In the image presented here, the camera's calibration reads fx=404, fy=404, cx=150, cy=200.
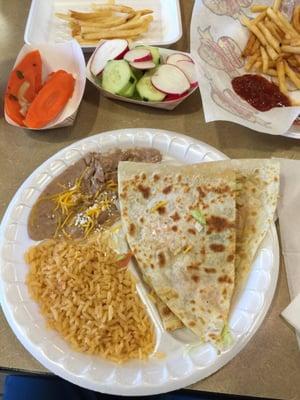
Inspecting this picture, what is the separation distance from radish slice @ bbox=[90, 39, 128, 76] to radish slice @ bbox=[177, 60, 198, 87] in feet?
0.91

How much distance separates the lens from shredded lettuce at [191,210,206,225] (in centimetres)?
143

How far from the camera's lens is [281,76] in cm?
188

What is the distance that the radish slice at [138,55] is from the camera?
1837mm

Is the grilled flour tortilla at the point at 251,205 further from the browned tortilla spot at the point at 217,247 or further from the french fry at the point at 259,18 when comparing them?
the french fry at the point at 259,18

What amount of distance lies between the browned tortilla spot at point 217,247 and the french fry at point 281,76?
884 mm

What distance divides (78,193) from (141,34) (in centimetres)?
101

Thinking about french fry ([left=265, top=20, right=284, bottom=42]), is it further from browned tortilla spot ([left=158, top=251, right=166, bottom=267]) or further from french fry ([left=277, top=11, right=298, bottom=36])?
browned tortilla spot ([left=158, top=251, right=166, bottom=267])

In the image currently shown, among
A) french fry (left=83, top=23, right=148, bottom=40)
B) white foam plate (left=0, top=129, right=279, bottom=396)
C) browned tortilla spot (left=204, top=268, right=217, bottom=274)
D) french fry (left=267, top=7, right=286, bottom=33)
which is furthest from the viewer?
french fry (left=83, top=23, right=148, bottom=40)

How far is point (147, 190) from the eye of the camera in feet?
4.97

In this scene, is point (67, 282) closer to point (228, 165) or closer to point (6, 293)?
point (6, 293)

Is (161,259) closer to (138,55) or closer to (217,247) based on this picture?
(217,247)

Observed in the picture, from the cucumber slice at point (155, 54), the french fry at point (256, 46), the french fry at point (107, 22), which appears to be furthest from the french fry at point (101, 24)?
the french fry at point (256, 46)

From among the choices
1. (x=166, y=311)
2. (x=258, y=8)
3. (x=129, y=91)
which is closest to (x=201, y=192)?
(x=166, y=311)

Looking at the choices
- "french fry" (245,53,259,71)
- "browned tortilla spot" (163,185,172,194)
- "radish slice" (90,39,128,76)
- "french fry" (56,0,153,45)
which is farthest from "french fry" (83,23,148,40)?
"browned tortilla spot" (163,185,172,194)
